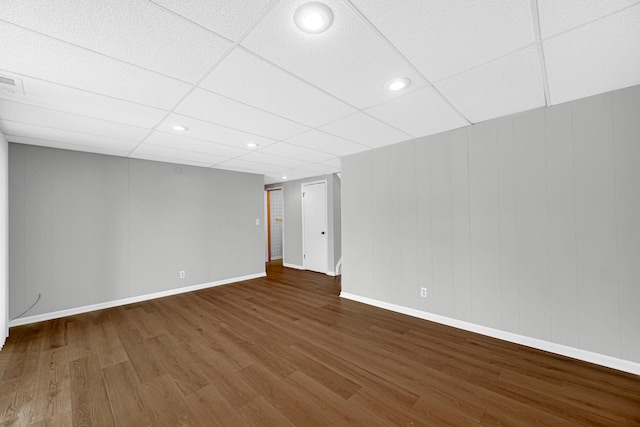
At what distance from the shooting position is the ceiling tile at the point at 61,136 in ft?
8.96

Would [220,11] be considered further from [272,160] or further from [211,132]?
[272,160]

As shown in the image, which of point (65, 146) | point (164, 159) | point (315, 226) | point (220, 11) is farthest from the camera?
point (315, 226)

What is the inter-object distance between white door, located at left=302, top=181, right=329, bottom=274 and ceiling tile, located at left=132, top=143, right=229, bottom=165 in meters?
2.55

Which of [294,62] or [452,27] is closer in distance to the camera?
[452,27]

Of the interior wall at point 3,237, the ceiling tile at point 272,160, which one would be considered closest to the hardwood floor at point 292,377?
the interior wall at point 3,237

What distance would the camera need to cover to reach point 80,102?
85.3 inches

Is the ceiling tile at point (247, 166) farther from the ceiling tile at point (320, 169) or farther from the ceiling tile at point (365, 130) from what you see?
the ceiling tile at point (365, 130)

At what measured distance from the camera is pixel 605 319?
2166 millimetres

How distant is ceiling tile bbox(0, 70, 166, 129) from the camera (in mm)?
1917

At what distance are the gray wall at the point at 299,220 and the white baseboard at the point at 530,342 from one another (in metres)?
2.40

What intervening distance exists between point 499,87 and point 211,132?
303 centimetres

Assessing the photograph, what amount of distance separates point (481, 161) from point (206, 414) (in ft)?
11.8

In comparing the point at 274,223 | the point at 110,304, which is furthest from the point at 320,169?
the point at 110,304

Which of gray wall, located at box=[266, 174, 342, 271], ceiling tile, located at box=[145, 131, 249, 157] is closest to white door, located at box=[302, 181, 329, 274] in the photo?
gray wall, located at box=[266, 174, 342, 271]
